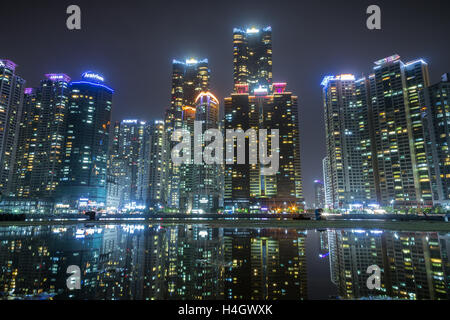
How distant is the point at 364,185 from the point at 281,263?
174580 millimetres

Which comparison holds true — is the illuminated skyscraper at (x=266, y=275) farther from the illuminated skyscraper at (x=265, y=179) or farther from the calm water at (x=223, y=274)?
the illuminated skyscraper at (x=265, y=179)

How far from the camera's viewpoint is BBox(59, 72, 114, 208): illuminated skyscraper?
16150cm

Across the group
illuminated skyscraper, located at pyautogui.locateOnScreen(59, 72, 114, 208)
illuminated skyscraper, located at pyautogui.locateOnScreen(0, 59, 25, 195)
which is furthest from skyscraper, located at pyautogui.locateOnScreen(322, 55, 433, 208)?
illuminated skyscraper, located at pyautogui.locateOnScreen(0, 59, 25, 195)

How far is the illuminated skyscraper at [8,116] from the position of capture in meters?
174

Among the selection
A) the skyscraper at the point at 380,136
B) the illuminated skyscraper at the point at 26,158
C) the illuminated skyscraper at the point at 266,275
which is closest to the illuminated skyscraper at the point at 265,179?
the skyscraper at the point at 380,136

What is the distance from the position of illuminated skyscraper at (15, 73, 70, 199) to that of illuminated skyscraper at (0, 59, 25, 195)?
677cm

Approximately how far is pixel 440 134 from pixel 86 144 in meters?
211

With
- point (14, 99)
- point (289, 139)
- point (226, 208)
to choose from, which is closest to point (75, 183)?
point (14, 99)

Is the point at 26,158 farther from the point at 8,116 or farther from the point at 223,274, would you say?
the point at 223,274

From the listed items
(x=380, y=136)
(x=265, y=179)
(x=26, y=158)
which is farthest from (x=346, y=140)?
(x=26, y=158)

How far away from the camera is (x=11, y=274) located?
9.65m

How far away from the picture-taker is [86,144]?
16938cm

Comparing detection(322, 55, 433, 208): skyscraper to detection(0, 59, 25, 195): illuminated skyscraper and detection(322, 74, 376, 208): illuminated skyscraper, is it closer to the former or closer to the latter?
detection(322, 74, 376, 208): illuminated skyscraper

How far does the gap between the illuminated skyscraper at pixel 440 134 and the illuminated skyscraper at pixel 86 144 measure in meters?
200
